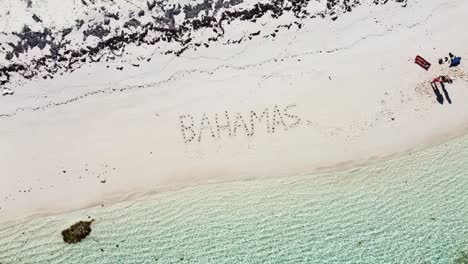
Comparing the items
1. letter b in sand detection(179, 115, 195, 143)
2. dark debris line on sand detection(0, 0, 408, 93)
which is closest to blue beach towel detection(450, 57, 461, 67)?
dark debris line on sand detection(0, 0, 408, 93)

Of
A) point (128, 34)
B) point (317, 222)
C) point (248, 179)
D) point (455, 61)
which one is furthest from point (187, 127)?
point (455, 61)

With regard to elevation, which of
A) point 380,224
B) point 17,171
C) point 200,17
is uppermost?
point 200,17

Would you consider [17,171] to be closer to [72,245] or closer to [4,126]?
[4,126]

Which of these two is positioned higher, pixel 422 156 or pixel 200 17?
pixel 200 17

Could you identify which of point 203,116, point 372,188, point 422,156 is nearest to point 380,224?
point 372,188

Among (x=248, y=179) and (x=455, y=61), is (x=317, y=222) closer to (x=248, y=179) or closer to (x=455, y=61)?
(x=248, y=179)
